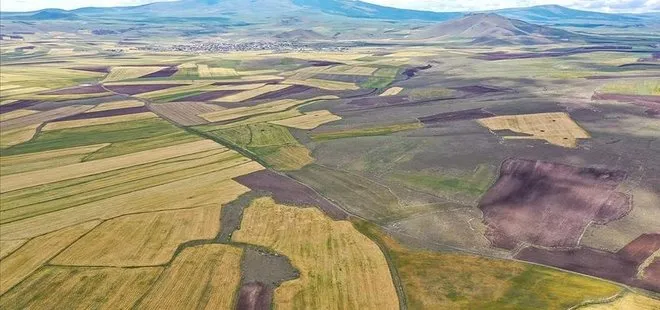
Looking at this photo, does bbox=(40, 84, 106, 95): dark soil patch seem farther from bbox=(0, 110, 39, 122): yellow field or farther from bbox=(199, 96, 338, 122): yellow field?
Answer: bbox=(199, 96, 338, 122): yellow field

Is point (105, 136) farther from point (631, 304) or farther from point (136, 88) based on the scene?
point (631, 304)

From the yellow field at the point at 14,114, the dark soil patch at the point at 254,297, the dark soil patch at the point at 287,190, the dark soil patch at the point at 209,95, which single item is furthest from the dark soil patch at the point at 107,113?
the dark soil patch at the point at 254,297

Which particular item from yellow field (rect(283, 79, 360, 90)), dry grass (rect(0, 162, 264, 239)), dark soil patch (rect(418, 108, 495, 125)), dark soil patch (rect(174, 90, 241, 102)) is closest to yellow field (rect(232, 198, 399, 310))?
dry grass (rect(0, 162, 264, 239))

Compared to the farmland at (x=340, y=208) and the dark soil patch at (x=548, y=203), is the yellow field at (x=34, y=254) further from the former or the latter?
the dark soil patch at (x=548, y=203)

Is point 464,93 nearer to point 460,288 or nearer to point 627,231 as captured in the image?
point 627,231

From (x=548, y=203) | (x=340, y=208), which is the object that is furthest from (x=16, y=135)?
(x=548, y=203)

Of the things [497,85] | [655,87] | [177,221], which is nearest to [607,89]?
[655,87]
